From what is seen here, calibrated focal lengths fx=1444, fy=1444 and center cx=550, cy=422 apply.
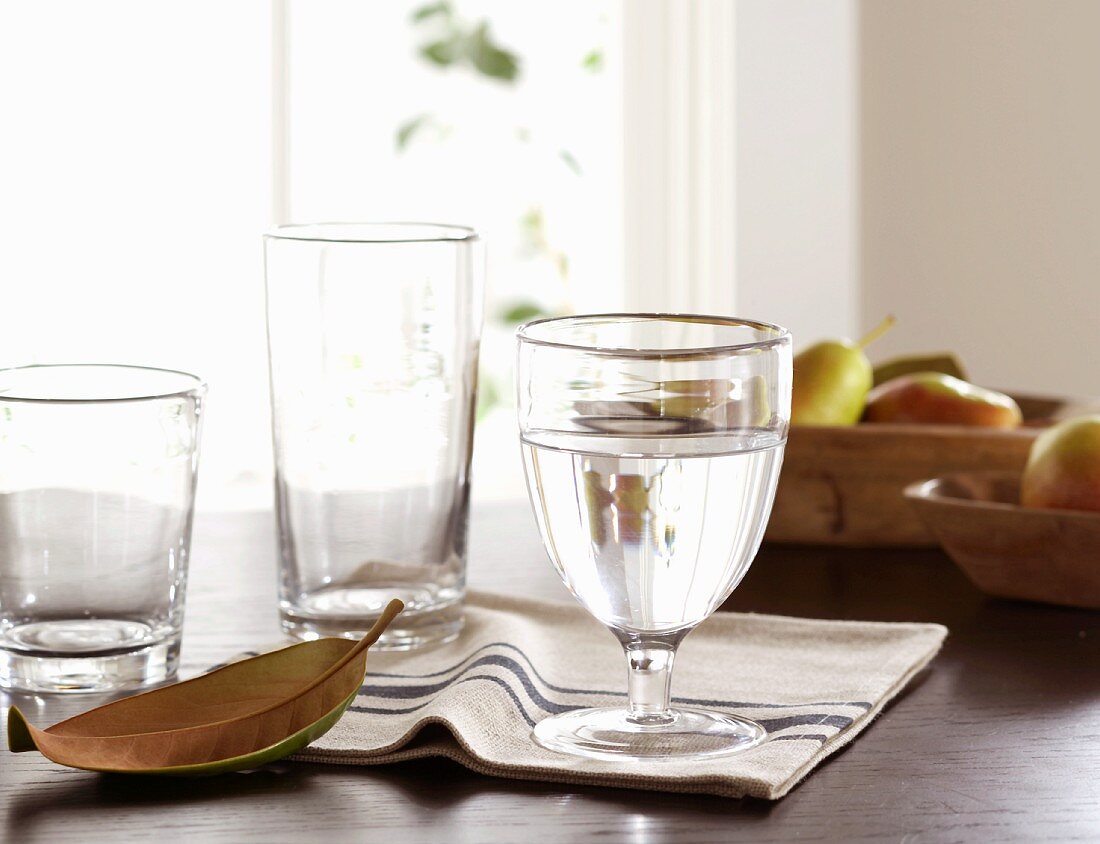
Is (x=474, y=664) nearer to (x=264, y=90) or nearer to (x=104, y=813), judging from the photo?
(x=104, y=813)

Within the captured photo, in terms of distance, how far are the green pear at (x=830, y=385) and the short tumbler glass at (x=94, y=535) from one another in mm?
522

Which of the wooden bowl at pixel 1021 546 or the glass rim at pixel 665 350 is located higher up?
the glass rim at pixel 665 350

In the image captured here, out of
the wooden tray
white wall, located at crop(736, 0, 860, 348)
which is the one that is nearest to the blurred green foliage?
white wall, located at crop(736, 0, 860, 348)

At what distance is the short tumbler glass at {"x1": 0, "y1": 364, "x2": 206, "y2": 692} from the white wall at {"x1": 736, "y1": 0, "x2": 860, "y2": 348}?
193 centimetres

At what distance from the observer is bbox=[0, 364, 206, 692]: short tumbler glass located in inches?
23.5

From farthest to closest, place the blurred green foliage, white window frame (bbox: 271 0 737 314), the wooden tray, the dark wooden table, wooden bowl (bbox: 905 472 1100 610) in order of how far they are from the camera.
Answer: the blurred green foliage
white window frame (bbox: 271 0 737 314)
the wooden tray
wooden bowl (bbox: 905 472 1100 610)
the dark wooden table

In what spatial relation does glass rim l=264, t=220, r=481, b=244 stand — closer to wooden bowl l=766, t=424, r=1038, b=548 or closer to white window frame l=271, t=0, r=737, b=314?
wooden bowl l=766, t=424, r=1038, b=548

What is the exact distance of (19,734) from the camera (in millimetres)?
494

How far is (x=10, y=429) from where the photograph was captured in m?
0.60

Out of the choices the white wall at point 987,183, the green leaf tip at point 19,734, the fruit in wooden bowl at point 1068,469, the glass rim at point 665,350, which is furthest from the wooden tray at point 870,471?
the white wall at point 987,183

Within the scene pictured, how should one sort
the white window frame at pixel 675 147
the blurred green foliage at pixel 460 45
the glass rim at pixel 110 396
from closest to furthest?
1. the glass rim at pixel 110 396
2. the white window frame at pixel 675 147
3. the blurred green foliage at pixel 460 45

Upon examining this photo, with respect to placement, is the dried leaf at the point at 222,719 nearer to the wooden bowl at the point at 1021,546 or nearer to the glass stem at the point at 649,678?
the glass stem at the point at 649,678

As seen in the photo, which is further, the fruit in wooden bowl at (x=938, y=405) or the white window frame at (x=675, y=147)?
the white window frame at (x=675, y=147)

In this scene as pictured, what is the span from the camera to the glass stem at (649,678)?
552 millimetres
